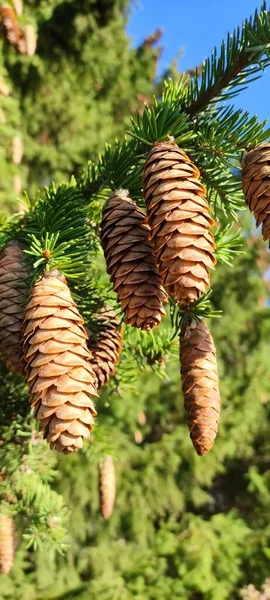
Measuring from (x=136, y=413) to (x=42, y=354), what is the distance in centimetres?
244

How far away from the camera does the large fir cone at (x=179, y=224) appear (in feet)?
1.47

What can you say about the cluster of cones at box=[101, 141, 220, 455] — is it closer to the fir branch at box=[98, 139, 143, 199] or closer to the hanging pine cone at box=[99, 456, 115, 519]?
the fir branch at box=[98, 139, 143, 199]

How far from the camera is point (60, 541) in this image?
100cm

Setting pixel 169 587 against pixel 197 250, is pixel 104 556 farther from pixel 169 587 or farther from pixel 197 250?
pixel 197 250

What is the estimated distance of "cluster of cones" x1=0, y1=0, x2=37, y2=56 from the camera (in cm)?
226

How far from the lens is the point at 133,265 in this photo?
1.69 ft

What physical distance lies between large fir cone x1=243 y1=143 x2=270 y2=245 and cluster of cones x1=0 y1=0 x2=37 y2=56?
2141 millimetres

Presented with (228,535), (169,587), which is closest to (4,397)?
(169,587)

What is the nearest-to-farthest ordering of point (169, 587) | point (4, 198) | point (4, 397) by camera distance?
1. point (4, 397)
2. point (4, 198)
3. point (169, 587)

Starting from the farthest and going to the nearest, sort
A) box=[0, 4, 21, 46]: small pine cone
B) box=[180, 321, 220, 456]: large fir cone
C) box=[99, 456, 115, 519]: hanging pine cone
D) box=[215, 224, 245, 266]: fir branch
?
box=[0, 4, 21, 46]: small pine cone → box=[99, 456, 115, 519]: hanging pine cone → box=[215, 224, 245, 266]: fir branch → box=[180, 321, 220, 456]: large fir cone

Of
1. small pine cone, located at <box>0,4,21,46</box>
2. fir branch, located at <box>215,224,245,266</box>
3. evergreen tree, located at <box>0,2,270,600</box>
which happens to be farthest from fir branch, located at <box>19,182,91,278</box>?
small pine cone, located at <box>0,4,21,46</box>

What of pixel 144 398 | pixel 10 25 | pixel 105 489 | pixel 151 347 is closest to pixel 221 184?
pixel 151 347

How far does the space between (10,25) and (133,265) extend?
7.76 feet

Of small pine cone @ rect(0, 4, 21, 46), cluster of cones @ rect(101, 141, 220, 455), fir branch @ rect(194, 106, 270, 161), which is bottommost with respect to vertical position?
cluster of cones @ rect(101, 141, 220, 455)
